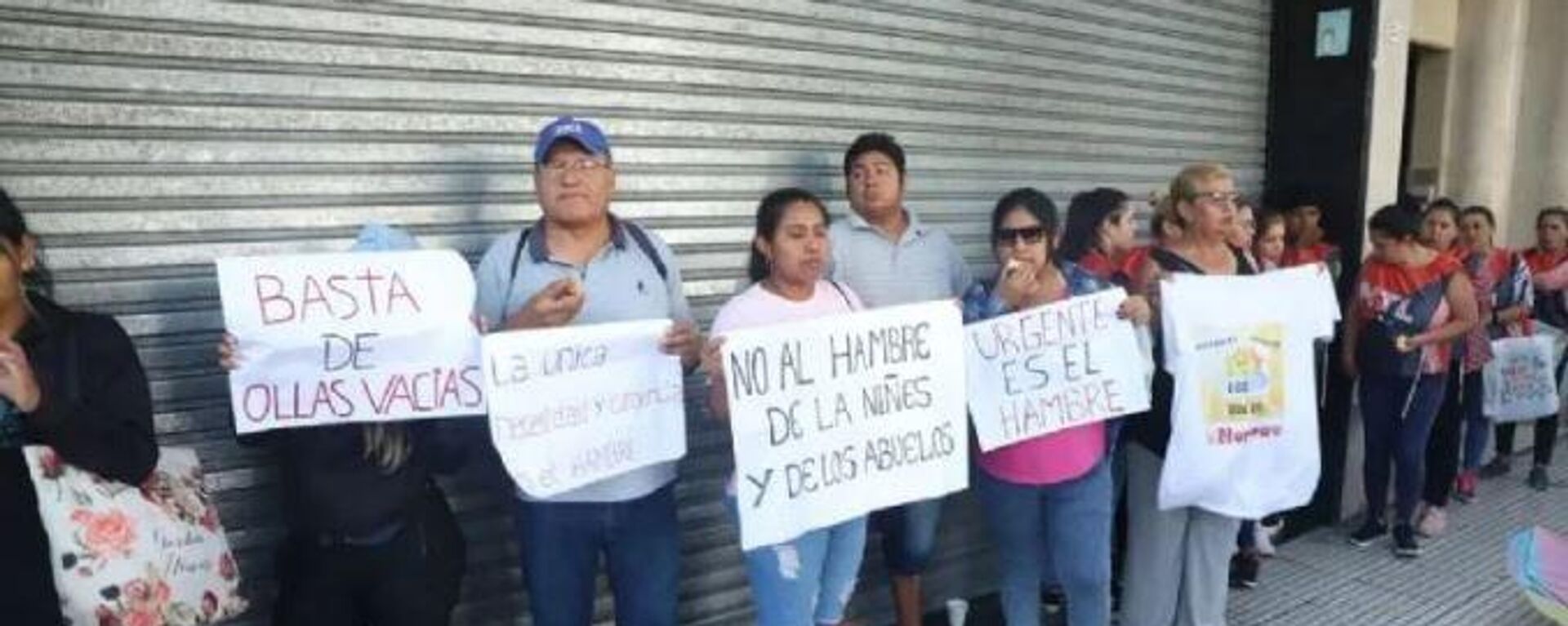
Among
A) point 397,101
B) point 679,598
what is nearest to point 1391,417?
point 679,598

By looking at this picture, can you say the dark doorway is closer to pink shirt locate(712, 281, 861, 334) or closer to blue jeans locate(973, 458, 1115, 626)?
blue jeans locate(973, 458, 1115, 626)

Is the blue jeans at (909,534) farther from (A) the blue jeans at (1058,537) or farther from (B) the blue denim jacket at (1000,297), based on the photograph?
(B) the blue denim jacket at (1000,297)

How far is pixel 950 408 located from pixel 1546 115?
802cm

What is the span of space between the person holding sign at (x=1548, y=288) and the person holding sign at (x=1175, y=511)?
14.7 ft

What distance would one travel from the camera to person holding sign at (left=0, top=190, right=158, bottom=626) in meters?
2.08

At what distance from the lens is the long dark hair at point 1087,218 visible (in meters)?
4.12

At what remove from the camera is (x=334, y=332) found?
2.53 meters

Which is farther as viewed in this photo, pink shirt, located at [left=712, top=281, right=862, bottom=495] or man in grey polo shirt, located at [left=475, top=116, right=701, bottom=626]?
pink shirt, located at [left=712, top=281, right=862, bottom=495]

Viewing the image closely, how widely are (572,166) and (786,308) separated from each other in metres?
0.71

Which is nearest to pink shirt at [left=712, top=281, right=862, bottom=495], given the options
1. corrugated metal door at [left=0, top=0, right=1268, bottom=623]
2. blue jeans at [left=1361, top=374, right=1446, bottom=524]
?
corrugated metal door at [left=0, top=0, right=1268, bottom=623]

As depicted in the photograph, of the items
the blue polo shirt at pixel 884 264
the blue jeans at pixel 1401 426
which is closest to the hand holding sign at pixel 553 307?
the blue polo shirt at pixel 884 264

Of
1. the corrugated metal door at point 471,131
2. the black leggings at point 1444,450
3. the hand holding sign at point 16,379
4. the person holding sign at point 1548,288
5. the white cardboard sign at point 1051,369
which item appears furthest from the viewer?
the person holding sign at point 1548,288

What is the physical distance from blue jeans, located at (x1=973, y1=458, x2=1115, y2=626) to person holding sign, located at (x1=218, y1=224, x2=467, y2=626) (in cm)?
176

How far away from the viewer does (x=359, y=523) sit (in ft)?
8.32
